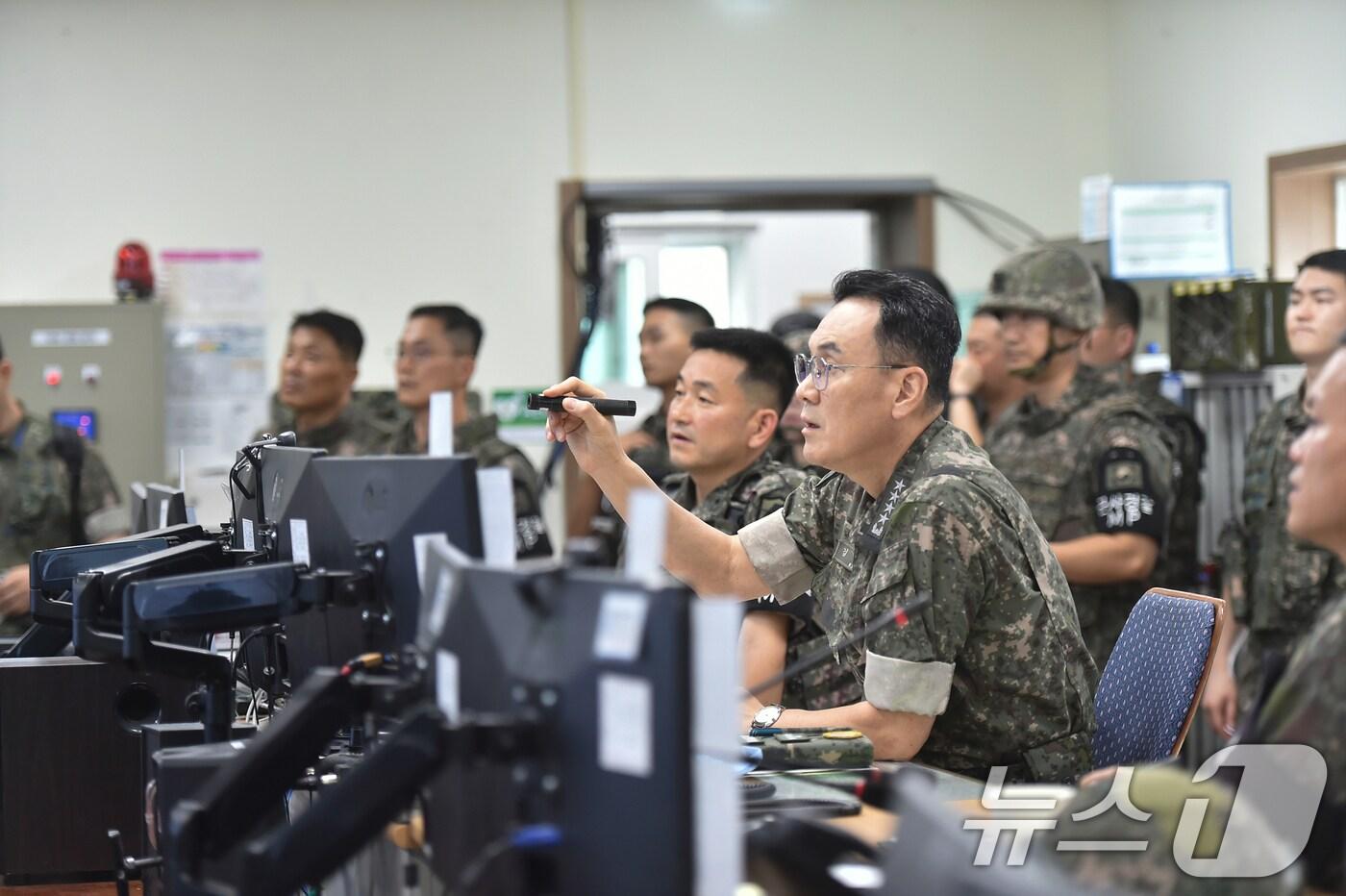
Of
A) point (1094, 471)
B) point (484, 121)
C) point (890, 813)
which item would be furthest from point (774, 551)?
point (484, 121)

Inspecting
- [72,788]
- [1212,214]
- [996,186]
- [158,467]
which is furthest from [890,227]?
[72,788]

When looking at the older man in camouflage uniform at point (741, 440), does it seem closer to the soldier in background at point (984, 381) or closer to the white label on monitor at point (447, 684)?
the soldier in background at point (984, 381)

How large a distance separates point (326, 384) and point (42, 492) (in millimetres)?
998

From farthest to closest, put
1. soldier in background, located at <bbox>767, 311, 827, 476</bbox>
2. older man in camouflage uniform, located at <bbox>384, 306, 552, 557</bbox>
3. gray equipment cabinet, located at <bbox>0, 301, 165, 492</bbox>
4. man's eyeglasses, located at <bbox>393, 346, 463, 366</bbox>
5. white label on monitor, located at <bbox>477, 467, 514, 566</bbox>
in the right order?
gray equipment cabinet, located at <bbox>0, 301, 165, 492</bbox>, man's eyeglasses, located at <bbox>393, 346, 463, 366</bbox>, older man in camouflage uniform, located at <bbox>384, 306, 552, 557</bbox>, soldier in background, located at <bbox>767, 311, 827, 476</bbox>, white label on monitor, located at <bbox>477, 467, 514, 566</bbox>

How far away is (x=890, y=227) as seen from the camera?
6.38m

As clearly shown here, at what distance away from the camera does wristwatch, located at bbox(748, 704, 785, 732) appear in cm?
228

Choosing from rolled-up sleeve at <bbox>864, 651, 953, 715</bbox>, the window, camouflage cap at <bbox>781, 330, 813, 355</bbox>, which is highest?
the window

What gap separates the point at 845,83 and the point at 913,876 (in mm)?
5212

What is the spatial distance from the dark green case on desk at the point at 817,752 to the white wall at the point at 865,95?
164 inches

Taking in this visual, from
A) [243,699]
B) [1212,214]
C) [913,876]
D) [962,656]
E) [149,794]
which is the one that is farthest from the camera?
[1212,214]

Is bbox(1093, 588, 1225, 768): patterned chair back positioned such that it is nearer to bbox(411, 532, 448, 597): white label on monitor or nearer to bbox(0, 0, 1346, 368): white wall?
bbox(411, 532, 448, 597): white label on monitor

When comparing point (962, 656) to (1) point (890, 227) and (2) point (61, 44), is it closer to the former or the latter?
(1) point (890, 227)

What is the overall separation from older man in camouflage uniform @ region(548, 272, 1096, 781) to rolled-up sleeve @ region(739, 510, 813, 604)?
0.08 metres

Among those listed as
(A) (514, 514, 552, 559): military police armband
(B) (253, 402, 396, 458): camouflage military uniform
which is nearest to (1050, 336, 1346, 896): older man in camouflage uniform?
(A) (514, 514, 552, 559): military police armband
